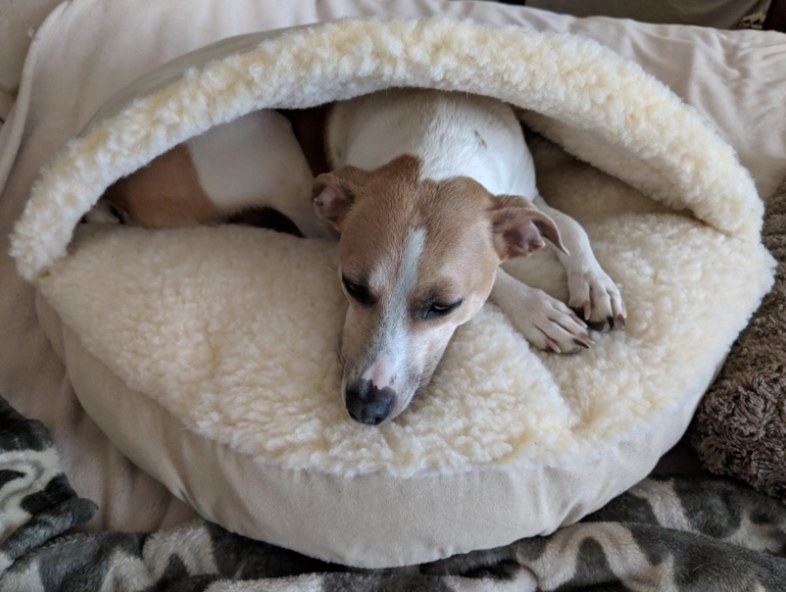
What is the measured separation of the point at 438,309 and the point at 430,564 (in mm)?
540

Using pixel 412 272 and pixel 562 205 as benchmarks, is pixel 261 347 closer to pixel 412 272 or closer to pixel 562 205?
pixel 412 272

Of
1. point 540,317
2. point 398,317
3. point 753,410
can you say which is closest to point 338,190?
point 398,317

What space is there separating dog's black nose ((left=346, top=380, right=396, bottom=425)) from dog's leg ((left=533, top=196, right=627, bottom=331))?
53cm

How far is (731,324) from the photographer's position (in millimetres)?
1546

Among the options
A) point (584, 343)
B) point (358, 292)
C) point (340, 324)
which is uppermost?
point (358, 292)

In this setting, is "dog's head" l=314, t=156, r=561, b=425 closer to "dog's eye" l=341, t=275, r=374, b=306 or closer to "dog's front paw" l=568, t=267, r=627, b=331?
"dog's eye" l=341, t=275, r=374, b=306

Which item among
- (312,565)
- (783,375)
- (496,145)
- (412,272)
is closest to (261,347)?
(412,272)

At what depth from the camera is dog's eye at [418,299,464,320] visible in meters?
1.36

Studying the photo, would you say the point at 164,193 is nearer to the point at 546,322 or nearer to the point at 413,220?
the point at 413,220

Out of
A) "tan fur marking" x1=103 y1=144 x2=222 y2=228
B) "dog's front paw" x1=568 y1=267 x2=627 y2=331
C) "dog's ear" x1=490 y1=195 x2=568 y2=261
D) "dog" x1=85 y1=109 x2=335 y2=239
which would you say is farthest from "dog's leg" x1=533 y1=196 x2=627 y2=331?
"tan fur marking" x1=103 y1=144 x2=222 y2=228

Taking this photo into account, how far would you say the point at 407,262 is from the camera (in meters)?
1.33

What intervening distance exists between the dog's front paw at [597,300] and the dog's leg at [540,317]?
4cm

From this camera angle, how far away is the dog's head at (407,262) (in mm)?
1326

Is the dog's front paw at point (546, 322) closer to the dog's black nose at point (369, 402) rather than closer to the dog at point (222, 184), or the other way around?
the dog's black nose at point (369, 402)
